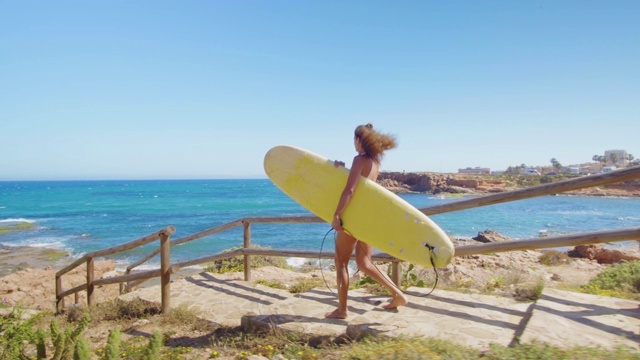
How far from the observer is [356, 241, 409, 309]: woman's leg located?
3406 millimetres

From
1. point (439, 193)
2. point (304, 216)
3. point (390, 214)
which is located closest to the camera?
point (390, 214)

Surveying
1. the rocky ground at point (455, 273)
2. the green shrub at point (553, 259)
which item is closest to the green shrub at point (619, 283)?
the rocky ground at point (455, 273)

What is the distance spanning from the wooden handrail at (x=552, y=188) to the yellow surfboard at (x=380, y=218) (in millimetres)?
663

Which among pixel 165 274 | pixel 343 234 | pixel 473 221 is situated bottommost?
pixel 473 221

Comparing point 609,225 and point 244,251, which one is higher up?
point 244,251

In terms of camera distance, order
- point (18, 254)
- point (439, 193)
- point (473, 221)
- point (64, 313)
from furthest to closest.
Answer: point (439, 193) → point (473, 221) → point (18, 254) → point (64, 313)

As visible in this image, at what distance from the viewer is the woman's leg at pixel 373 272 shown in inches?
134

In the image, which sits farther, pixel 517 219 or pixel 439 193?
pixel 439 193

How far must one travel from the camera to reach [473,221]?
109ft

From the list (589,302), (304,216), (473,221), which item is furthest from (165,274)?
(473,221)

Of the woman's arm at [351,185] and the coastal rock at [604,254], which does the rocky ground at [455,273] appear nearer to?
the coastal rock at [604,254]

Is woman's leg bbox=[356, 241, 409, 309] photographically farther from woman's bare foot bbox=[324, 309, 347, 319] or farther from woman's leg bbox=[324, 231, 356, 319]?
woman's bare foot bbox=[324, 309, 347, 319]

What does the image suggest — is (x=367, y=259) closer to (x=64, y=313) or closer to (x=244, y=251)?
(x=244, y=251)

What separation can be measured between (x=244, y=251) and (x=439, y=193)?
66204 mm
